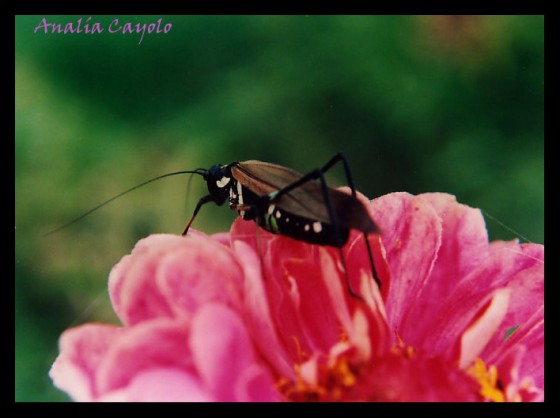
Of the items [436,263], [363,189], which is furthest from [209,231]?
[436,263]

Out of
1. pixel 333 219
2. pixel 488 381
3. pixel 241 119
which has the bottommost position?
pixel 488 381

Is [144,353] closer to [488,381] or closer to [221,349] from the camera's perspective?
[221,349]

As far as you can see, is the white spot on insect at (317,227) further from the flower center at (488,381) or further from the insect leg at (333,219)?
the flower center at (488,381)

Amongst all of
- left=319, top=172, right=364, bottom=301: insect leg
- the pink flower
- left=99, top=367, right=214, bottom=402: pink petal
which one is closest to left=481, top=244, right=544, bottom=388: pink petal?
the pink flower

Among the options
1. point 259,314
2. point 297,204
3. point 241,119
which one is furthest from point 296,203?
point 241,119

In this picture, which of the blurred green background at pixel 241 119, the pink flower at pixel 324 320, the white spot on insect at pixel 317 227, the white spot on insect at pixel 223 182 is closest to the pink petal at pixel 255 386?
the pink flower at pixel 324 320

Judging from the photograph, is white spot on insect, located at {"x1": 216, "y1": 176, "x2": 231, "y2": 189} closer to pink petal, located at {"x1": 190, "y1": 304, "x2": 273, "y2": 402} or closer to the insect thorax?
the insect thorax
